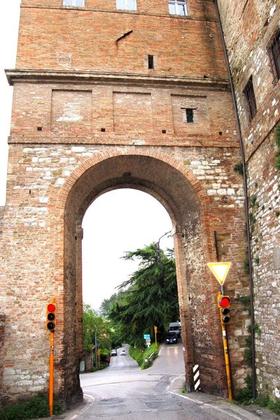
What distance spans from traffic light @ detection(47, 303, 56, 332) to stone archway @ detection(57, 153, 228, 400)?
46 cm

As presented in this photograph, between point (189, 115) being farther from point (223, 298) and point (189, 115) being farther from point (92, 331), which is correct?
point (92, 331)

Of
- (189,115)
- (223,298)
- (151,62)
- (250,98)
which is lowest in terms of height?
(223,298)

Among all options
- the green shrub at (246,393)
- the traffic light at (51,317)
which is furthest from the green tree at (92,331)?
the traffic light at (51,317)

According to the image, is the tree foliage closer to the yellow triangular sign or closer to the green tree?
the green tree

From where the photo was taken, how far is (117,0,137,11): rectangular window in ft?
42.1

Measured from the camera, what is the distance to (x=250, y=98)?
10.2 m

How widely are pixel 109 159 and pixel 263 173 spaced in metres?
4.33

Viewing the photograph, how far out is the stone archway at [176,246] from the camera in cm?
926

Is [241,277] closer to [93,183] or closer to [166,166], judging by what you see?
[166,166]

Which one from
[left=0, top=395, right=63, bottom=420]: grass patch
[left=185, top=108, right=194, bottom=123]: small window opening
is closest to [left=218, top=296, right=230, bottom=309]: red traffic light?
[left=0, top=395, right=63, bottom=420]: grass patch

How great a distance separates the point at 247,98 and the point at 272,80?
6.41 feet

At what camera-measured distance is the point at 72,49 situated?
456 inches

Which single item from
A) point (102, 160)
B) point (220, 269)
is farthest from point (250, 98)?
point (220, 269)

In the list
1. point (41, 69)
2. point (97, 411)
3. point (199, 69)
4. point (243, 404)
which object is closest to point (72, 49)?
point (41, 69)
